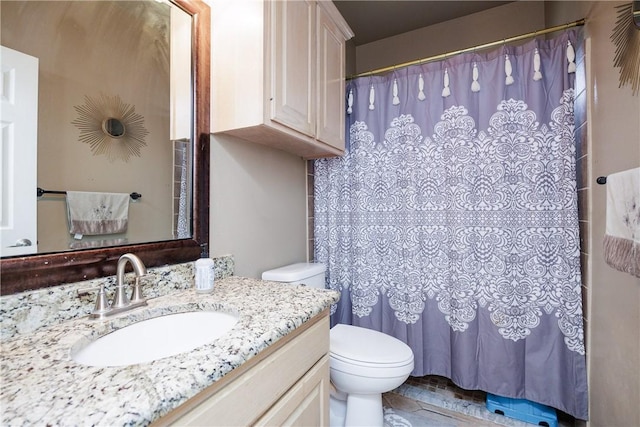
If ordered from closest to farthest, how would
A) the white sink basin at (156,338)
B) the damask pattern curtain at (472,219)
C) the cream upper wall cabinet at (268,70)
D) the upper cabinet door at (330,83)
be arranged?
1. the white sink basin at (156,338)
2. the cream upper wall cabinet at (268,70)
3. the damask pattern curtain at (472,219)
4. the upper cabinet door at (330,83)

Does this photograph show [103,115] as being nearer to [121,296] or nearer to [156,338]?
[121,296]

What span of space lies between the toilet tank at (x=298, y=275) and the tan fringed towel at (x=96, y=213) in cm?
72

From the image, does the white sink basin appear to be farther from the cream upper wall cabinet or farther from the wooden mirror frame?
the cream upper wall cabinet

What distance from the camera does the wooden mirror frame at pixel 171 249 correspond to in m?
0.71

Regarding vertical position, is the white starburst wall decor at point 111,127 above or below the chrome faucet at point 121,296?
above

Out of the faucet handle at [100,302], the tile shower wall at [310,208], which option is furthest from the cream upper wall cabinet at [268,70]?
the faucet handle at [100,302]

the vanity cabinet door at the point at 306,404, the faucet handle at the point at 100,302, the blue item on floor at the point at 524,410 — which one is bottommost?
the blue item on floor at the point at 524,410

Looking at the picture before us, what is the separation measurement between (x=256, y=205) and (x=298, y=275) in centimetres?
44

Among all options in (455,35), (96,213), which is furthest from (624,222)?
(455,35)

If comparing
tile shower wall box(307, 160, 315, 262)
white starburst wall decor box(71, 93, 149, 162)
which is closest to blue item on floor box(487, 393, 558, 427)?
tile shower wall box(307, 160, 315, 262)

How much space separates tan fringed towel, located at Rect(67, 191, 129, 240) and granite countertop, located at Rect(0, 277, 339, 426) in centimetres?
27

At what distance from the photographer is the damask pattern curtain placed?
1.38 m

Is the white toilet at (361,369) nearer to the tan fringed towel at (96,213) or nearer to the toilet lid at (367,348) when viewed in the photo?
the toilet lid at (367,348)

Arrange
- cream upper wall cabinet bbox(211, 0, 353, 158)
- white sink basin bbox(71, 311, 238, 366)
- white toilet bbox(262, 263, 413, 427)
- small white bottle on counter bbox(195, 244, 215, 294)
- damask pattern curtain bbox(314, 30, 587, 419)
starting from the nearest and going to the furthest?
white sink basin bbox(71, 311, 238, 366) → small white bottle on counter bbox(195, 244, 215, 294) → cream upper wall cabinet bbox(211, 0, 353, 158) → white toilet bbox(262, 263, 413, 427) → damask pattern curtain bbox(314, 30, 587, 419)
